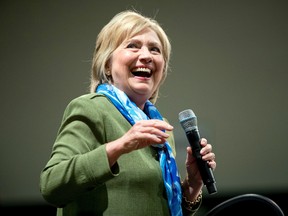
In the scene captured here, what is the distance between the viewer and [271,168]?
2.75 m

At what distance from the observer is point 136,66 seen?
1221 millimetres

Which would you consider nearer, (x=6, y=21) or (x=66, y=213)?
(x=66, y=213)

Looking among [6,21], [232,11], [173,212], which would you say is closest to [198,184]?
[173,212]

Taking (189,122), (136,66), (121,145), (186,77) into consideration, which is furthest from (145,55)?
(186,77)

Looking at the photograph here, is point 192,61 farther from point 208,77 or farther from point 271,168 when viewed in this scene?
point 271,168

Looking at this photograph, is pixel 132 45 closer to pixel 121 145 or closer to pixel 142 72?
pixel 142 72

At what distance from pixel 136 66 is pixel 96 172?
416 mm

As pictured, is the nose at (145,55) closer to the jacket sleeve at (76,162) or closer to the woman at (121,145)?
the woman at (121,145)

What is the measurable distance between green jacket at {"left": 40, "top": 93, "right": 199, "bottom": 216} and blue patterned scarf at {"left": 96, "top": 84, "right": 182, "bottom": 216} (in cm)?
2

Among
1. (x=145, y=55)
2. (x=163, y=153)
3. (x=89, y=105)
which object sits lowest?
(x=163, y=153)

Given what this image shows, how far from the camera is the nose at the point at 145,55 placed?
1.22 m

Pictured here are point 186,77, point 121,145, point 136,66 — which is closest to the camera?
point 121,145

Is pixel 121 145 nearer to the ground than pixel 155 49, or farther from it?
nearer to the ground

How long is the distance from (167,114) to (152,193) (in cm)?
170
